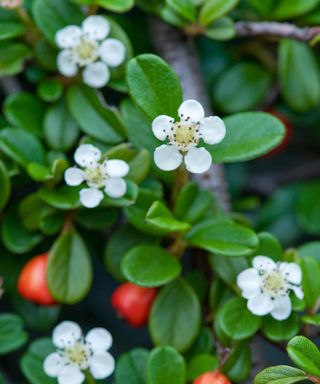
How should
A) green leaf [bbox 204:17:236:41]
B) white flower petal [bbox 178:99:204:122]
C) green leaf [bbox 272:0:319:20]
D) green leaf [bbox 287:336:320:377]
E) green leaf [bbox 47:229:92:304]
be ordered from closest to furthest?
green leaf [bbox 287:336:320:377], white flower petal [bbox 178:99:204:122], green leaf [bbox 47:229:92:304], green leaf [bbox 204:17:236:41], green leaf [bbox 272:0:319:20]

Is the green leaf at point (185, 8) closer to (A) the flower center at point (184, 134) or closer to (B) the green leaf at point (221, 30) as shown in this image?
(B) the green leaf at point (221, 30)

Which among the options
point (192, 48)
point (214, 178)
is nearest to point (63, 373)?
point (214, 178)

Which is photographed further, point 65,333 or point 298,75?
point 298,75

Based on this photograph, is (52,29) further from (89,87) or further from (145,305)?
(145,305)

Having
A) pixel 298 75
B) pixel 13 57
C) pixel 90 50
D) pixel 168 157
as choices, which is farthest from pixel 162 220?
pixel 298 75

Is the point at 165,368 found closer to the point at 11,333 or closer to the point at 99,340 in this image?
the point at 99,340

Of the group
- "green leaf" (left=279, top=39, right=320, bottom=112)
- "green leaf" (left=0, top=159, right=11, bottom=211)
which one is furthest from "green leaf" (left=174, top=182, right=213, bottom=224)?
"green leaf" (left=279, top=39, right=320, bottom=112)

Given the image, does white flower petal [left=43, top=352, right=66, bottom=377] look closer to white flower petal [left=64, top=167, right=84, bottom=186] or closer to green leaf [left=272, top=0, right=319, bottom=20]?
white flower petal [left=64, top=167, right=84, bottom=186]

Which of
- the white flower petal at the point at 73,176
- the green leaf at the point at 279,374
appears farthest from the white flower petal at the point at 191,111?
the green leaf at the point at 279,374
